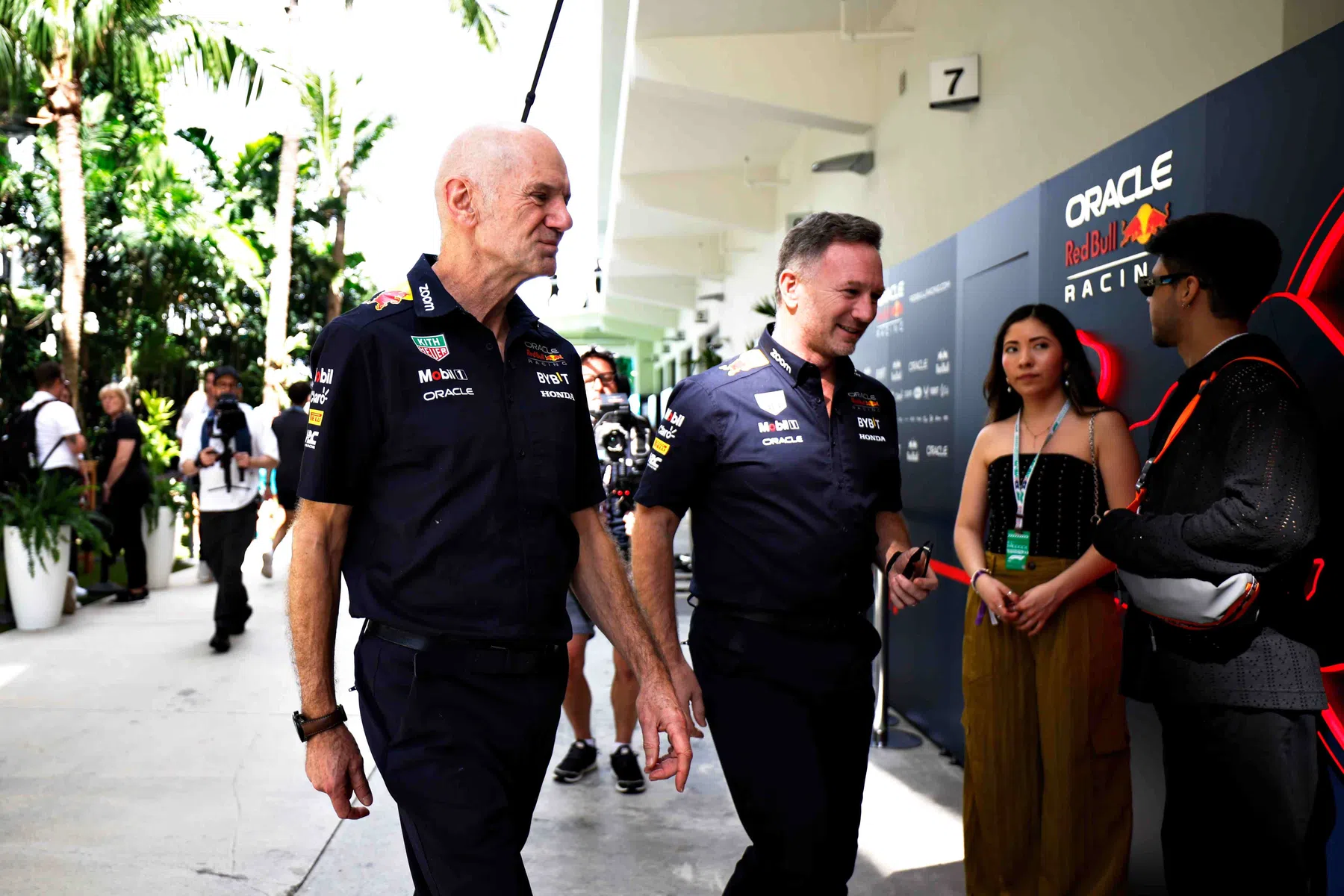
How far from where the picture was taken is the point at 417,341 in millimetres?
2141

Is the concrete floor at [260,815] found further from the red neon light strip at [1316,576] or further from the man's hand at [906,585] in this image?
the red neon light strip at [1316,576]

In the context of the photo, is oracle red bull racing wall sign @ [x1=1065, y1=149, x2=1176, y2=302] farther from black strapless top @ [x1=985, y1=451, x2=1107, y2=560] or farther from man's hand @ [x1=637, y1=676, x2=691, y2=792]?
man's hand @ [x1=637, y1=676, x2=691, y2=792]

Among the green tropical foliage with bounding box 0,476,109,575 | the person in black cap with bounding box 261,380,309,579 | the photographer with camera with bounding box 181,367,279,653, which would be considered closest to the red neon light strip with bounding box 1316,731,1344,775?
the person in black cap with bounding box 261,380,309,579

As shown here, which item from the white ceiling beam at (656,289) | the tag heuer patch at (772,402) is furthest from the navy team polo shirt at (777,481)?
the white ceiling beam at (656,289)

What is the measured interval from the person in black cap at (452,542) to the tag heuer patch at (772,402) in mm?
767

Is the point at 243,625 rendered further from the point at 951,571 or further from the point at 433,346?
the point at 433,346

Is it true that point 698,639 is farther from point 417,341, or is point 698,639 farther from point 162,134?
point 162,134

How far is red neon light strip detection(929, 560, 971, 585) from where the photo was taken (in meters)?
5.09

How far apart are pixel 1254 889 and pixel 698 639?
1.34 meters

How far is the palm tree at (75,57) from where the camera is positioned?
11.0 meters

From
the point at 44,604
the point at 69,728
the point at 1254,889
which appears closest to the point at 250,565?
the point at 44,604

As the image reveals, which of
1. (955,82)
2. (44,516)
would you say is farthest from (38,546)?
(955,82)

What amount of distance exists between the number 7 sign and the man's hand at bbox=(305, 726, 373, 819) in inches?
234

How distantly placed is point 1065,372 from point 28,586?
7.94m
